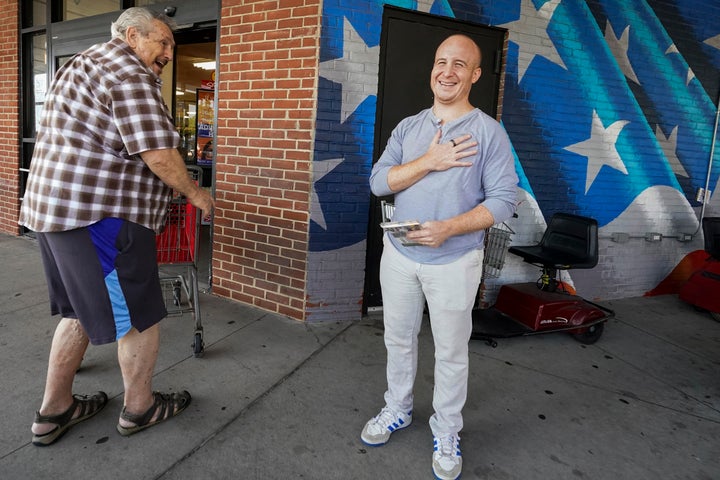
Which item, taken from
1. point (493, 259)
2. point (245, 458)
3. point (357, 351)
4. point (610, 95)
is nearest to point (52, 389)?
point (245, 458)

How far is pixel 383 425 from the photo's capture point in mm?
2529

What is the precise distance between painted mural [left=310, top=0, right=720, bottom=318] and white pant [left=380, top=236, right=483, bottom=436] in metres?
1.66

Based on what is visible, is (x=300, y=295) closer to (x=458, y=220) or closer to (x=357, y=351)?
(x=357, y=351)

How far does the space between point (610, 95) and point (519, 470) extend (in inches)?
158

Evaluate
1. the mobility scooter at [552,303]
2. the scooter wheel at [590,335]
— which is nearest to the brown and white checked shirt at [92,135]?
the mobility scooter at [552,303]

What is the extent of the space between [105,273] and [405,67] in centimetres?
291

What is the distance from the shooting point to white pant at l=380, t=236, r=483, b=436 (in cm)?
223

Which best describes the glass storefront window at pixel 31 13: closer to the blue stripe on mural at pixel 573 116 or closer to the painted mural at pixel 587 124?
the painted mural at pixel 587 124

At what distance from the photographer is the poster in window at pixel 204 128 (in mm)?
7875

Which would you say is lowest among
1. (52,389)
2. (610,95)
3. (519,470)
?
(519,470)

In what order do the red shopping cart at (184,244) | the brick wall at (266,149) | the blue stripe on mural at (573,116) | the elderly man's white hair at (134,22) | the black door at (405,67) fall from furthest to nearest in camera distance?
the blue stripe on mural at (573,116) < the black door at (405,67) < the brick wall at (266,149) < the red shopping cart at (184,244) < the elderly man's white hair at (134,22)

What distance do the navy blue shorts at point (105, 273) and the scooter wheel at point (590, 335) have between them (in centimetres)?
334

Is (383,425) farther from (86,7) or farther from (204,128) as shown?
(204,128)

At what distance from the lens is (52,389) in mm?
2369
